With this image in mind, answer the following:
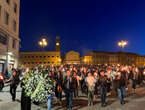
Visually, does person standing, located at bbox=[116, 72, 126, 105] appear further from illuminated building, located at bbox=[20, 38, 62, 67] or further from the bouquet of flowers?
illuminated building, located at bbox=[20, 38, 62, 67]

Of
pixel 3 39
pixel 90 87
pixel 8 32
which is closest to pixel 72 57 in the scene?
pixel 8 32

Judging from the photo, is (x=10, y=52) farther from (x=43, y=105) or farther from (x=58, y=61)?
(x=58, y=61)

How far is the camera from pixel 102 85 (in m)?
7.36

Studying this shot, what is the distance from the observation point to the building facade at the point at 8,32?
18.4 m

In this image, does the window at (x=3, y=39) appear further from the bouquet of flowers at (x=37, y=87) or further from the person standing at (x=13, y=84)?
the bouquet of flowers at (x=37, y=87)

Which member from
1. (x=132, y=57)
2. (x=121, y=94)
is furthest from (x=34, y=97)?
(x=132, y=57)

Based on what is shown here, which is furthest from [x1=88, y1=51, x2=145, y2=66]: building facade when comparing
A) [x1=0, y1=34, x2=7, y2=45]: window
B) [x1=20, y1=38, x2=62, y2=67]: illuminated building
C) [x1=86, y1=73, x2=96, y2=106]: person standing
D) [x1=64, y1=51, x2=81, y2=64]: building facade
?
[x1=86, y1=73, x2=96, y2=106]: person standing

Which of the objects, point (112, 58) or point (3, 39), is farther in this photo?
point (112, 58)

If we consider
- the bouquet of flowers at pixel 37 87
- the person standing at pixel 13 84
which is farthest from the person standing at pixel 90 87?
the person standing at pixel 13 84

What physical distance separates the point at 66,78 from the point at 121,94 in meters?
3.43

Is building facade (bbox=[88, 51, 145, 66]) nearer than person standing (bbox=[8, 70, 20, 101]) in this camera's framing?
No

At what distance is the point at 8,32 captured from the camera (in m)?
20.1

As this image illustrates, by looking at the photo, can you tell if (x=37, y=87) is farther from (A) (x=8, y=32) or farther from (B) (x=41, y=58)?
(B) (x=41, y=58)

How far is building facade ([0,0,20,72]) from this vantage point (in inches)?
726
